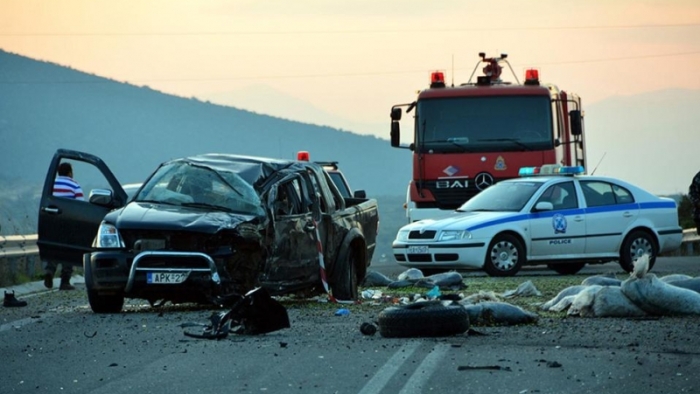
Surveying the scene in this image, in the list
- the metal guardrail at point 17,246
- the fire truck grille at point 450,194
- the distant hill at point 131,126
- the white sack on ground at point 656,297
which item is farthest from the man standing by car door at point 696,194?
the distant hill at point 131,126

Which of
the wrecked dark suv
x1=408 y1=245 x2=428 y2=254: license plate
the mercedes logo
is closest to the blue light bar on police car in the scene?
the mercedes logo

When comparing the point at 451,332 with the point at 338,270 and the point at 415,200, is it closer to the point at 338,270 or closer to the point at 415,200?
the point at 338,270

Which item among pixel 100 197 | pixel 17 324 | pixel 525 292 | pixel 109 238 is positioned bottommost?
pixel 525 292

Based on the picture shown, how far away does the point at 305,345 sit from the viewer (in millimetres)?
12008

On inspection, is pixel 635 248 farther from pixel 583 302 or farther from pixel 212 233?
pixel 212 233

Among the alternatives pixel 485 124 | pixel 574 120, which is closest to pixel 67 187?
pixel 485 124

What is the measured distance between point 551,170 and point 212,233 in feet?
33.3

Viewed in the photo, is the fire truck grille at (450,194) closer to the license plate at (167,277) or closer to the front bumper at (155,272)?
the front bumper at (155,272)

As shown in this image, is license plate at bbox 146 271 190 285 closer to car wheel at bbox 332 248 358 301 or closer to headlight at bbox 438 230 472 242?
car wheel at bbox 332 248 358 301

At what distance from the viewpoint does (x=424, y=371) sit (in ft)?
33.2

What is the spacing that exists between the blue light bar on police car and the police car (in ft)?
0.05

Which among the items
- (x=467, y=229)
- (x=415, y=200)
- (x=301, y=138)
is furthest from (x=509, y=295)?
(x=301, y=138)

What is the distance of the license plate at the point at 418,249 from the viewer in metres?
23.4

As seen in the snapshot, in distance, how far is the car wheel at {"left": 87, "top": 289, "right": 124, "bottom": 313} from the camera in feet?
52.2
